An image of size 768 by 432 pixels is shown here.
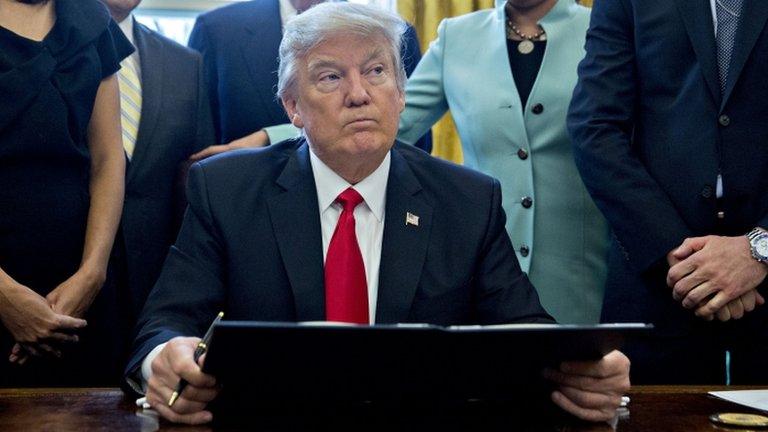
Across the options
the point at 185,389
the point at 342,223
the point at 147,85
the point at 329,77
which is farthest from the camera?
the point at 147,85

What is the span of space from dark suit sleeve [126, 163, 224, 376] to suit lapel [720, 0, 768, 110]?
1.37 metres

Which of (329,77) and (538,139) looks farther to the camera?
(538,139)

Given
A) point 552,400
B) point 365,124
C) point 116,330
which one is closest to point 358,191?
point 365,124

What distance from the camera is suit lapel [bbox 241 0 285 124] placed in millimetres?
3609

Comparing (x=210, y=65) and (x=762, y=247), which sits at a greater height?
(x=210, y=65)

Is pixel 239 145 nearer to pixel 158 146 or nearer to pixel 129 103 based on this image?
pixel 158 146

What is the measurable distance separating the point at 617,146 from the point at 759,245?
457mm

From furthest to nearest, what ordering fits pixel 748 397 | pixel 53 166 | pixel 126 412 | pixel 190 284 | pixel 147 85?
1. pixel 147 85
2. pixel 53 166
3. pixel 190 284
4. pixel 748 397
5. pixel 126 412

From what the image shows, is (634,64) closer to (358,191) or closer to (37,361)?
(358,191)

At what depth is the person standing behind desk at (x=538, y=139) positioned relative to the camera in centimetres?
323

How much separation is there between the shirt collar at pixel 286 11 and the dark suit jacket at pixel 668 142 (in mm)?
1207

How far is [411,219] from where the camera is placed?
2545mm

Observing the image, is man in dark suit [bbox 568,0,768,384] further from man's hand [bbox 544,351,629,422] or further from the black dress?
Answer: the black dress

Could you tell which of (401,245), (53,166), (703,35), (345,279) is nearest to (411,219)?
(401,245)
